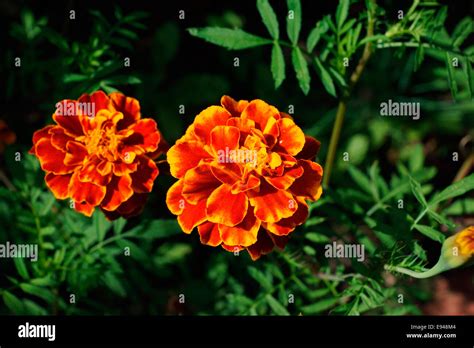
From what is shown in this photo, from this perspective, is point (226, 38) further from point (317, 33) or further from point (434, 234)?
point (434, 234)

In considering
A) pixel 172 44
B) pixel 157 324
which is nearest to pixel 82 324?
pixel 157 324

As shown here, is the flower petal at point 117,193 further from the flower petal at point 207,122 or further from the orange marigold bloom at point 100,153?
the flower petal at point 207,122

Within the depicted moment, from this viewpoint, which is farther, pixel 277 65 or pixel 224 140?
pixel 277 65

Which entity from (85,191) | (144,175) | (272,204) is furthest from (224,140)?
(85,191)

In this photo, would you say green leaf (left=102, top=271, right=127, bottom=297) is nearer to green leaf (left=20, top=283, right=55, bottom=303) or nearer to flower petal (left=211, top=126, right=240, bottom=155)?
green leaf (left=20, top=283, right=55, bottom=303)

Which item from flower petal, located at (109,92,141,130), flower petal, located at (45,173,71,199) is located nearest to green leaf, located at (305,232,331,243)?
flower petal, located at (109,92,141,130)

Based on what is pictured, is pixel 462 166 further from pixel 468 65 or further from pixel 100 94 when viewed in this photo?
pixel 100 94

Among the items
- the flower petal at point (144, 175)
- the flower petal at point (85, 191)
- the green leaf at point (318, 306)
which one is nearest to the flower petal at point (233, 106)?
the flower petal at point (144, 175)
